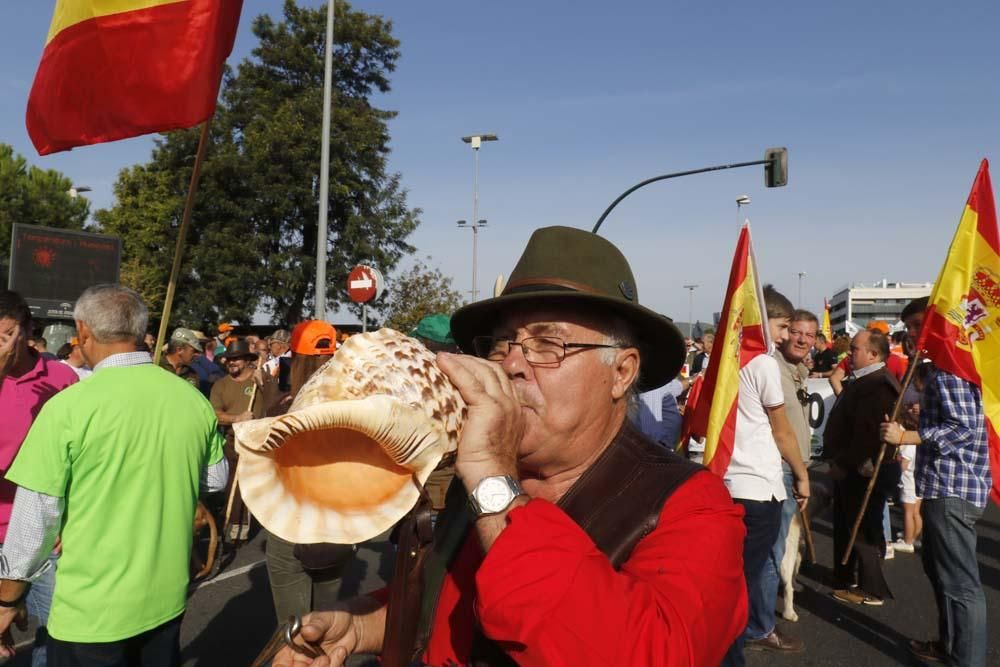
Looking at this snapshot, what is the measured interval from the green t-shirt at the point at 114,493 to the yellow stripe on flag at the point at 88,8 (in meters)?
1.49

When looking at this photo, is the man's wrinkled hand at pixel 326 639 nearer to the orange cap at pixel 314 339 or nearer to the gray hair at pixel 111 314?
the orange cap at pixel 314 339

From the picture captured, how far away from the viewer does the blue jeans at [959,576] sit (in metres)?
4.11

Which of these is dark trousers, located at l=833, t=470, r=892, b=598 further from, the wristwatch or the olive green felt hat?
the wristwatch

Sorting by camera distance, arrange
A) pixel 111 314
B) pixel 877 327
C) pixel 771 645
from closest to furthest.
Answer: pixel 111 314 → pixel 771 645 → pixel 877 327

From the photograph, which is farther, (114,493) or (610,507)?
(114,493)

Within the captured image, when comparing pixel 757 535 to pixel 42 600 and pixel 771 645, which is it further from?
pixel 42 600

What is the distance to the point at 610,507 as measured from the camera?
1.56 m

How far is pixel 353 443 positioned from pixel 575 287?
0.71m

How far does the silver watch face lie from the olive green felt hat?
0.52m

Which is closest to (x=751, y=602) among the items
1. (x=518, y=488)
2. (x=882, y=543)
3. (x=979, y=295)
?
(x=979, y=295)

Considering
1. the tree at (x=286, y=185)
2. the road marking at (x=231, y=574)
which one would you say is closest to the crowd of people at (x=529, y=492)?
the road marking at (x=231, y=574)

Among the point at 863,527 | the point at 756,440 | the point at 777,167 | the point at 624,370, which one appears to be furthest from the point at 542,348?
the point at 777,167

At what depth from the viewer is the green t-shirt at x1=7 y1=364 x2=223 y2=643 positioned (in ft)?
8.95

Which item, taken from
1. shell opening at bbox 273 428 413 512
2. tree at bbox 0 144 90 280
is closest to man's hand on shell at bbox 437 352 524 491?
shell opening at bbox 273 428 413 512
